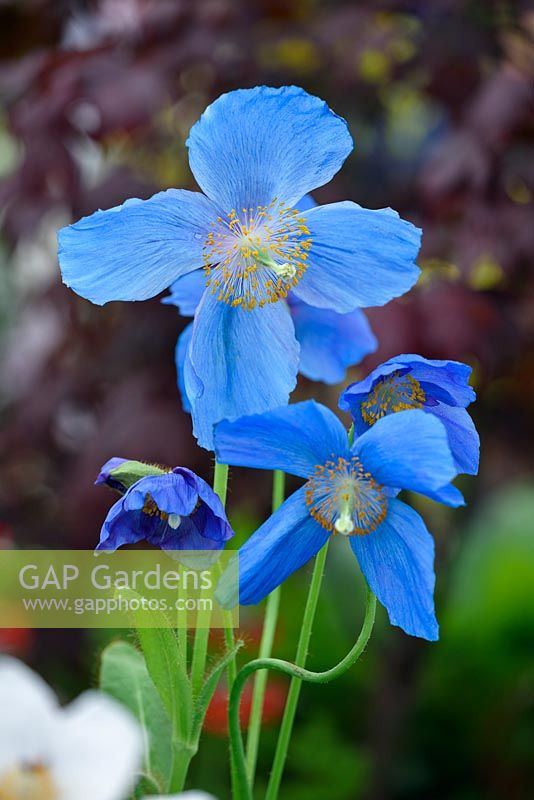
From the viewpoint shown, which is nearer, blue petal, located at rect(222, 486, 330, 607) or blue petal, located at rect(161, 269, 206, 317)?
blue petal, located at rect(222, 486, 330, 607)

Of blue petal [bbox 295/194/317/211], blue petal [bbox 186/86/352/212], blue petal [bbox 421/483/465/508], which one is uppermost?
blue petal [bbox 186/86/352/212]

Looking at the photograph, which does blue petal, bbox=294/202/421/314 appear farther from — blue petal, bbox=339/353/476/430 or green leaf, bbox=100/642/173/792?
green leaf, bbox=100/642/173/792

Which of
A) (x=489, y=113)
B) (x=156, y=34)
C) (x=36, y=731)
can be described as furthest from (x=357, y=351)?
(x=156, y=34)

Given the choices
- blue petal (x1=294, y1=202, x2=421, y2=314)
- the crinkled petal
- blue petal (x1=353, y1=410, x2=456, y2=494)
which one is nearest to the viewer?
the crinkled petal

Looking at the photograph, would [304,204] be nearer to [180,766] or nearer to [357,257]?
[357,257]

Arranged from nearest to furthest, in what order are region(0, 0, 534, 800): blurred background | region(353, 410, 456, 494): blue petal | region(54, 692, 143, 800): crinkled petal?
region(54, 692, 143, 800): crinkled petal
region(353, 410, 456, 494): blue petal
region(0, 0, 534, 800): blurred background

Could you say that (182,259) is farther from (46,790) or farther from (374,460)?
(46,790)

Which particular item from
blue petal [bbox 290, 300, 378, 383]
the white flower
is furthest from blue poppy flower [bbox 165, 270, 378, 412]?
the white flower

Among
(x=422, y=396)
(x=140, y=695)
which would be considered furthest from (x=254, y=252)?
(x=140, y=695)

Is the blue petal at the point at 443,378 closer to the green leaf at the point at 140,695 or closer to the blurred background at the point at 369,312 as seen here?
the green leaf at the point at 140,695
